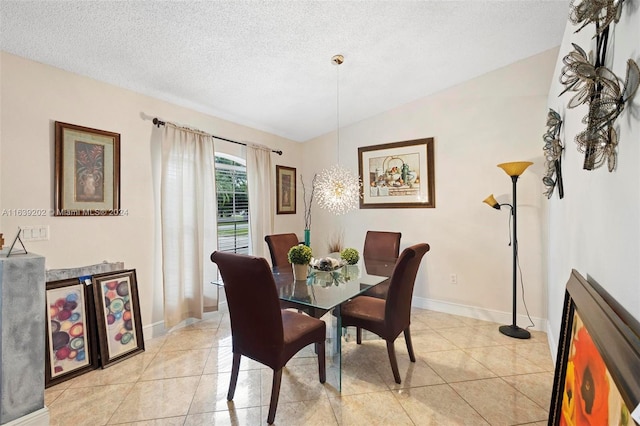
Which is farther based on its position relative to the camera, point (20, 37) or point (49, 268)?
point (49, 268)

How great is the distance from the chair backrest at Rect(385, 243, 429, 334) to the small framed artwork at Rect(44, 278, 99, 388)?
7.97ft

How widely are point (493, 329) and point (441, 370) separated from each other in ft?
3.91

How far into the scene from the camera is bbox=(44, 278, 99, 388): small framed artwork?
211 centimetres

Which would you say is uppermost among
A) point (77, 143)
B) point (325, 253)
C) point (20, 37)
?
point (20, 37)

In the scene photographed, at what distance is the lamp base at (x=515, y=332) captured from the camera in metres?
2.83

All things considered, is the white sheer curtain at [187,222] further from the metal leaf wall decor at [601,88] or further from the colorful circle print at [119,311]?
the metal leaf wall decor at [601,88]

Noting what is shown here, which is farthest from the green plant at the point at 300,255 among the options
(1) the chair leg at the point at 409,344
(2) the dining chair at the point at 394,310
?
(1) the chair leg at the point at 409,344

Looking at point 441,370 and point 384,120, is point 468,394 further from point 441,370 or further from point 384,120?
point 384,120

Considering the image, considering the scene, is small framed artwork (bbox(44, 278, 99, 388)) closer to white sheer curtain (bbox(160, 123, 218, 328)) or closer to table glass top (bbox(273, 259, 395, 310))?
white sheer curtain (bbox(160, 123, 218, 328))

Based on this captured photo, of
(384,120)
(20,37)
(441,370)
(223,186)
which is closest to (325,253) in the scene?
(223,186)

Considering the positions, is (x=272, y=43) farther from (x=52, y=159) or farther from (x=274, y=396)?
(x=274, y=396)

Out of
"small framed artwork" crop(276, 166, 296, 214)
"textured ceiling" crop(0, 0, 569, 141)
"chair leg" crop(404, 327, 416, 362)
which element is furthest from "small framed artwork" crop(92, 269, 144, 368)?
"chair leg" crop(404, 327, 416, 362)

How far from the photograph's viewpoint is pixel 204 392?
6.66 ft

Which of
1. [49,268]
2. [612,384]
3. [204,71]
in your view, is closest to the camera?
[612,384]
